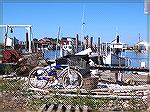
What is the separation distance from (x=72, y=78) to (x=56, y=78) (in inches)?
25.5

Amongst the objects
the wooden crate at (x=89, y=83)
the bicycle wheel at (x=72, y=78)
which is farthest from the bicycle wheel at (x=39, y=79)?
the wooden crate at (x=89, y=83)

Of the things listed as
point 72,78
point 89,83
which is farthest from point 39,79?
point 89,83

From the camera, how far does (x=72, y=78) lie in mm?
12047

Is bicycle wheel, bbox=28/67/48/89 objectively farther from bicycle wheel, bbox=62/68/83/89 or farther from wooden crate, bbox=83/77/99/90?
wooden crate, bbox=83/77/99/90

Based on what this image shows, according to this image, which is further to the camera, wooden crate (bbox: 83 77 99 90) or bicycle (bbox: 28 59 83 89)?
wooden crate (bbox: 83 77 99 90)

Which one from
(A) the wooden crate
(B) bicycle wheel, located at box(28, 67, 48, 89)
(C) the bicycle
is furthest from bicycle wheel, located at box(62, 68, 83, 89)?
(B) bicycle wheel, located at box(28, 67, 48, 89)

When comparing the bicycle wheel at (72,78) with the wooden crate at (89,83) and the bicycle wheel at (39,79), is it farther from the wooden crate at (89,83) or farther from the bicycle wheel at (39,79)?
the bicycle wheel at (39,79)

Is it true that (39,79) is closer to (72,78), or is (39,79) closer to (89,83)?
(72,78)

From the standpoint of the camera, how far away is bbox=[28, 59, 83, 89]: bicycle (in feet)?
39.5

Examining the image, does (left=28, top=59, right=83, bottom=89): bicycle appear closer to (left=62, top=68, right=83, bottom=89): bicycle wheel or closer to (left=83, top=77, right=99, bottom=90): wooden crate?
(left=62, top=68, right=83, bottom=89): bicycle wheel

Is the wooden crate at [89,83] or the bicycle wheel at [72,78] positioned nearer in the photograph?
the bicycle wheel at [72,78]

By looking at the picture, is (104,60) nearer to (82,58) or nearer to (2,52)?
(2,52)

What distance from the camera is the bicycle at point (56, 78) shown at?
12.1 meters

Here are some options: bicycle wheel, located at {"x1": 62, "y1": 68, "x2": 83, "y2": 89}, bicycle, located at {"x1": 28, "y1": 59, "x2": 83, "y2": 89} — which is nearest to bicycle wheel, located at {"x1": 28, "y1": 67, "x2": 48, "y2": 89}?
bicycle, located at {"x1": 28, "y1": 59, "x2": 83, "y2": 89}
